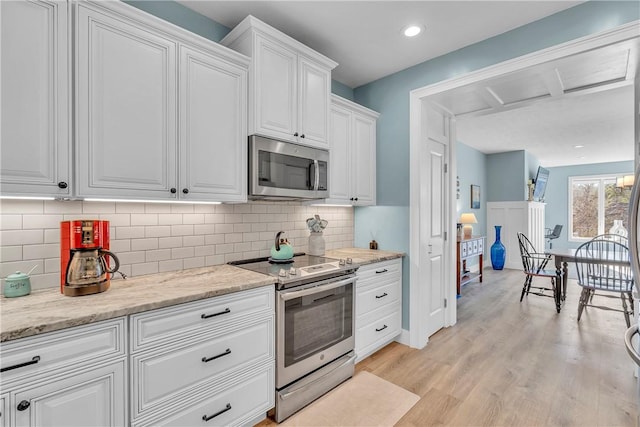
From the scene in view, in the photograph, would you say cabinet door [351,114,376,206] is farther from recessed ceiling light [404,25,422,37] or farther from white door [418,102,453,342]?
recessed ceiling light [404,25,422,37]

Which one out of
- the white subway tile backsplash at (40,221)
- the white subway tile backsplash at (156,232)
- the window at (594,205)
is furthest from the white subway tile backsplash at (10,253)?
the window at (594,205)

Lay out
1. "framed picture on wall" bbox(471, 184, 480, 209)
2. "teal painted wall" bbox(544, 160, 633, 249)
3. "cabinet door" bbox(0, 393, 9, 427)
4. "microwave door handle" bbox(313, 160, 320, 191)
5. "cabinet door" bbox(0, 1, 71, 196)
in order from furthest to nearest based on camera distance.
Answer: "teal painted wall" bbox(544, 160, 633, 249)
"framed picture on wall" bbox(471, 184, 480, 209)
"microwave door handle" bbox(313, 160, 320, 191)
"cabinet door" bbox(0, 1, 71, 196)
"cabinet door" bbox(0, 393, 9, 427)

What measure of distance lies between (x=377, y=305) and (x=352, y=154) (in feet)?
4.85

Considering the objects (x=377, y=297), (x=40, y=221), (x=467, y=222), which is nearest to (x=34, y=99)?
(x=40, y=221)

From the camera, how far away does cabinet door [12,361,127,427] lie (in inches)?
42.8

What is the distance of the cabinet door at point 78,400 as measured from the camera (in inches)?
42.8

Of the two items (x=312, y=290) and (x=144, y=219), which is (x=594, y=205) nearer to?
(x=312, y=290)

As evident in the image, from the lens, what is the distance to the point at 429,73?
9.25ft

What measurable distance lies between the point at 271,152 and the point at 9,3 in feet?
4.61

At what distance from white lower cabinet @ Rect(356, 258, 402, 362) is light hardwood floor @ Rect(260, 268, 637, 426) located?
18 centimetres

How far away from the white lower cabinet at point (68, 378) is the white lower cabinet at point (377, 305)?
171 centimetres

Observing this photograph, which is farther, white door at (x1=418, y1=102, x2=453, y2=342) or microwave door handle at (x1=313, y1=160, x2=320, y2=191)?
white door at (x1=418, y1=102, x2=453, y2=342)

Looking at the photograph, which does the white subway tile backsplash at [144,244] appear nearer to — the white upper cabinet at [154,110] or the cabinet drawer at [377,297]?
the white upper cabinet at [154,110]

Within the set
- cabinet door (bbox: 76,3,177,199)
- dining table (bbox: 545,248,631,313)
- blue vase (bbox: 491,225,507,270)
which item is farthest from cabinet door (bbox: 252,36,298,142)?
blue vase (bbox: 491,225,507,270)
